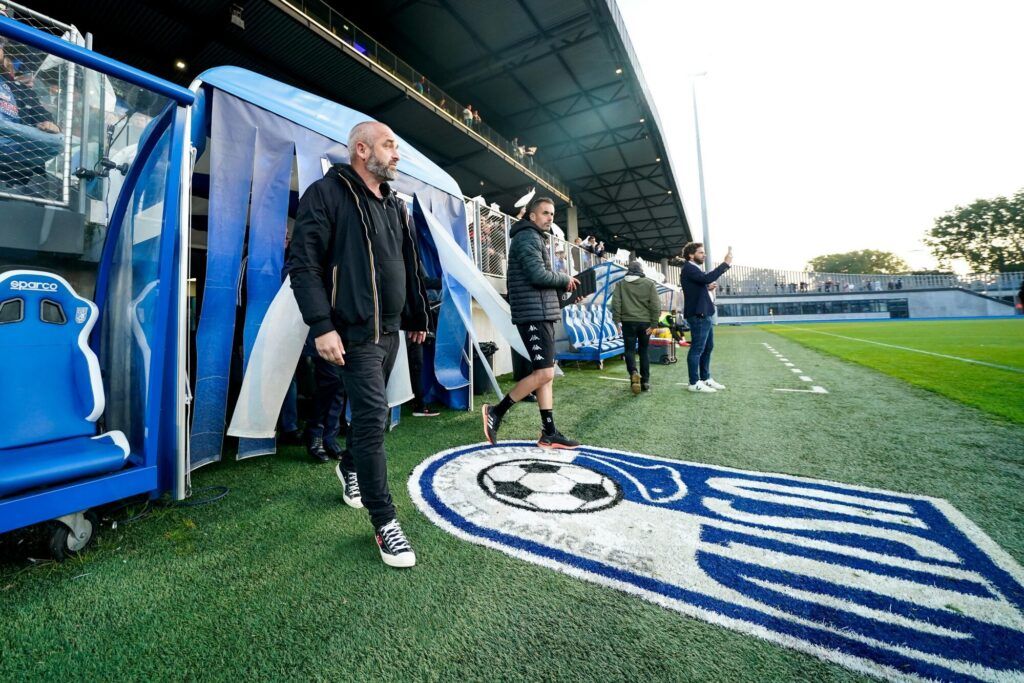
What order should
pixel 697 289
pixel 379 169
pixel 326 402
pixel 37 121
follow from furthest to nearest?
pixel 697 289
pixel 326 402
pixel 37 121
pixel 379 169

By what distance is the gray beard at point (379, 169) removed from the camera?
200 centimetres

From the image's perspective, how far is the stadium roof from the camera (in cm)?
977

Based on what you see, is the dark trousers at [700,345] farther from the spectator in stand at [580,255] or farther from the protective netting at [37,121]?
the protective netting at [37,121]

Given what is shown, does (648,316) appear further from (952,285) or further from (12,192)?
(952,285)

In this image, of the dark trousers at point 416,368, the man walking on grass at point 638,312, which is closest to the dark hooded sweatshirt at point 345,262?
the dark trousers at point 416,368

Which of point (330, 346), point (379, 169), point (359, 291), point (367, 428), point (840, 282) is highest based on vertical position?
point (840, 282)

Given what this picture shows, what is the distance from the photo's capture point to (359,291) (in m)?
1.83

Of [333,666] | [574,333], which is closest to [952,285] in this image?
[574,333]

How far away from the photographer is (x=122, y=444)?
6.66 ft

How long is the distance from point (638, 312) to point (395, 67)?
13.0 metres

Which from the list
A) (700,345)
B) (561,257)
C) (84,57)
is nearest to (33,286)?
(84,57)

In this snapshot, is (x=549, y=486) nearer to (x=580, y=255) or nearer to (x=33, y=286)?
(x=33, y=286)

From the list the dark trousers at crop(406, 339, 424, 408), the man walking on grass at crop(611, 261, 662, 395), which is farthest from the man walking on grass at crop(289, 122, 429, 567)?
the man walking on grass at crop(611, 261, 662, 395)

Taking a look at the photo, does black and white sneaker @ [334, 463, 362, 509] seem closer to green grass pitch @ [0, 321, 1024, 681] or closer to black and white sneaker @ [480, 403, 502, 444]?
green grass pitch @ [0, 321, 1024, 681]
